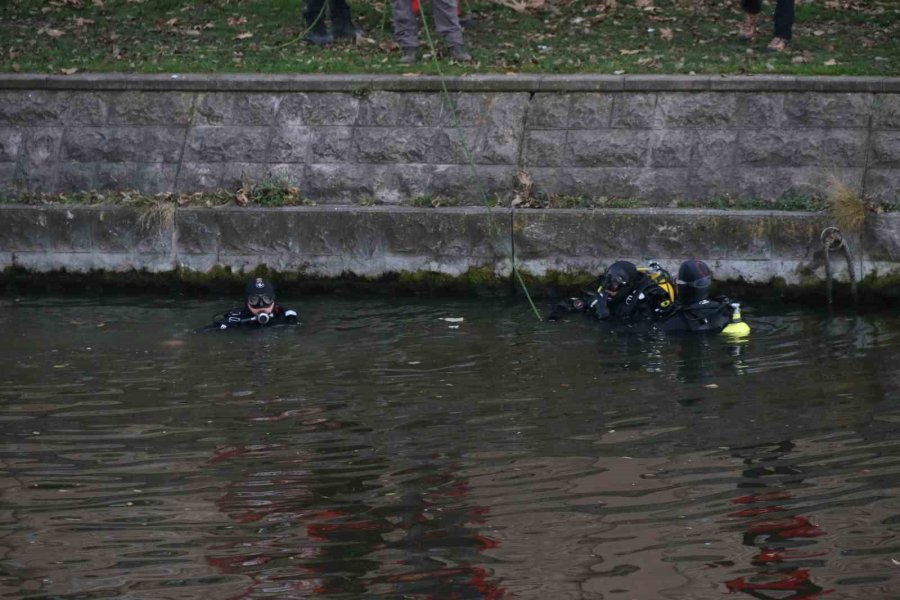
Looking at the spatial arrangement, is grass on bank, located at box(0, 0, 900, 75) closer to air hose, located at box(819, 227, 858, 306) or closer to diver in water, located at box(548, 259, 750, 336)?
air hose, located at box(819, 227, 858, 306)

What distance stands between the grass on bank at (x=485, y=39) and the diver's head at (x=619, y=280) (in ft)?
12.5

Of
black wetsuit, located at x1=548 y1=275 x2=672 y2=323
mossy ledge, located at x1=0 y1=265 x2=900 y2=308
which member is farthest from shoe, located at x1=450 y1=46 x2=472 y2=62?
black wetsuit, located at x1=548 y1=275 x2=672 y2=323

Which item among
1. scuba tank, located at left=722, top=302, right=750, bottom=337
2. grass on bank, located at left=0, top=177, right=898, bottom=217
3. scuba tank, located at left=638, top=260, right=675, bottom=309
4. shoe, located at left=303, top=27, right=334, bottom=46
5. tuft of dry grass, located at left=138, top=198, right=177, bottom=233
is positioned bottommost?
scuba tank, located at left=722, top=302, right=750, bottom=337

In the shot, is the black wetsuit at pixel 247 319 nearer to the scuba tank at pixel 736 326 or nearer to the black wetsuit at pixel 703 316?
the black wetsuit at pixel 703 316

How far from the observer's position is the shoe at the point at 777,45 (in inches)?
678

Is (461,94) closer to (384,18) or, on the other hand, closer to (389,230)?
(389,230)

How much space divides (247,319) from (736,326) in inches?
180

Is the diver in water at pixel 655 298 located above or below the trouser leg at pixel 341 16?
below

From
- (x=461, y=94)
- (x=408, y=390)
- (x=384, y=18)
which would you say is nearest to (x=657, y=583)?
(x=408, y=390)

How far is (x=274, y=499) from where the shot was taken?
328 inches

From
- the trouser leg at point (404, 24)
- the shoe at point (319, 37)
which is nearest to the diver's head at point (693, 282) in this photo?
the trouser leg at point (404, 24)

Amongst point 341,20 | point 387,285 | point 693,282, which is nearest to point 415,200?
point 387,285

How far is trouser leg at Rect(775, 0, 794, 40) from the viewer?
17.3 metres

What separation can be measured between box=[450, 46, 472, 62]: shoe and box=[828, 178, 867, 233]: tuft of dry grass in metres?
5.16
